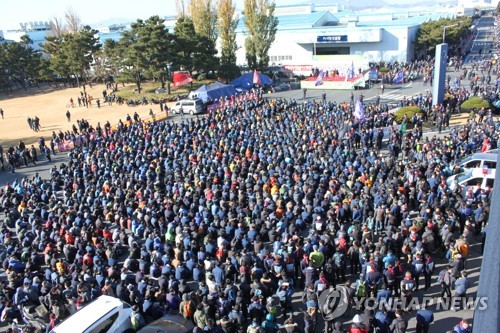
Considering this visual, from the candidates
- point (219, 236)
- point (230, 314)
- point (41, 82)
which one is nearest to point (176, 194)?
point (219, 236)

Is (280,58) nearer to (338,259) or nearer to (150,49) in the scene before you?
(150,49)

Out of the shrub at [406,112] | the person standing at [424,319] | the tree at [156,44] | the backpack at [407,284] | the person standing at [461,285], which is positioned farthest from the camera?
the tree at [156,44]

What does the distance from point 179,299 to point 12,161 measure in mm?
18934

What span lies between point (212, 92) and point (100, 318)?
98.5 feet

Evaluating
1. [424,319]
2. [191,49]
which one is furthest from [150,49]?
[424,319]

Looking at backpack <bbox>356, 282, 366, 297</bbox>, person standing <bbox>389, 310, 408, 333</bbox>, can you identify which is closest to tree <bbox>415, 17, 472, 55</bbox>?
backpack <bbox>356, 282, 366, 297</bbox>

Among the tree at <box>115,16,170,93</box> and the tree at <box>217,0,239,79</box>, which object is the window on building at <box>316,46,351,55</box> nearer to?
the tree at <box>217,0,239,79</box>

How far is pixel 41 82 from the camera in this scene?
6725 cm

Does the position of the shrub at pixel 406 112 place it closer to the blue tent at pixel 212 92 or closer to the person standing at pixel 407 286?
the blue tent at pixel 212 92

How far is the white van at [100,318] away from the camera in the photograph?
27.8 feet

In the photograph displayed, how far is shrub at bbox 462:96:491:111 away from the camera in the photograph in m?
26.0

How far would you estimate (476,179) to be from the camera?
14.8 metres

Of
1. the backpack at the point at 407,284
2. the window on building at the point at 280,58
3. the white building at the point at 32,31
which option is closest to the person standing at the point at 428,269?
the backpack at the point at 407,284

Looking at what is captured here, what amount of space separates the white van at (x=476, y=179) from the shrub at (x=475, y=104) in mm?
13305
